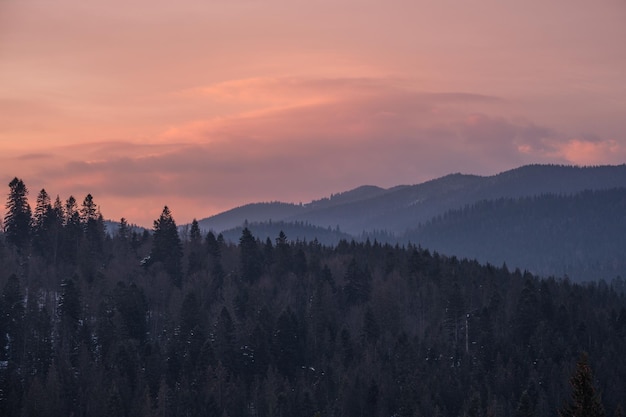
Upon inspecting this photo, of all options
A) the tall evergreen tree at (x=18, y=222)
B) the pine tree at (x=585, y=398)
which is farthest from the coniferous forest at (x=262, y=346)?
the pine tree at (x=585, y=398)

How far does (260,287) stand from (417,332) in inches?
1196

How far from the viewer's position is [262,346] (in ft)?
551

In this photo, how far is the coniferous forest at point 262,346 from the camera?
15175 cm

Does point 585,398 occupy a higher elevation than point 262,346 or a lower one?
higher

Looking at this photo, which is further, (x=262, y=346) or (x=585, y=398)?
(x=262, y=346)

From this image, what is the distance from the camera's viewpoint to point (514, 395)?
159m

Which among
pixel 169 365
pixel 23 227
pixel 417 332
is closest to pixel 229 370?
pixel 169 365

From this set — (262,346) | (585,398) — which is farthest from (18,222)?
(585,398)

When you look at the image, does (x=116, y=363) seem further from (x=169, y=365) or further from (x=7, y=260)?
(x=7, y=260)

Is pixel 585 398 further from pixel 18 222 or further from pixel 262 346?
pixel 18 222

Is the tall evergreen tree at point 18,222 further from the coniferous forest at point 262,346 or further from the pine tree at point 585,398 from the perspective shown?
the pine tree at point 585,398

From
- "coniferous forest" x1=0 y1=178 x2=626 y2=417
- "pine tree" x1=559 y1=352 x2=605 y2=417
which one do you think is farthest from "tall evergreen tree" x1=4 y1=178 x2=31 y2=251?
"pine tree" x1=559 y1=352 x2=605 y2=417

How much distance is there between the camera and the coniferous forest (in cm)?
15175

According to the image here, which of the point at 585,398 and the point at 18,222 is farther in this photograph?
the point at 18,222
